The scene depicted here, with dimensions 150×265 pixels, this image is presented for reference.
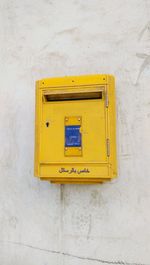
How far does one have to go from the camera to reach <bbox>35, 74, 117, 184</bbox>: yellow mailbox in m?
1.31

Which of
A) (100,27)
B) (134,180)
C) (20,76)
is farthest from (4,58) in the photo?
(134,180)

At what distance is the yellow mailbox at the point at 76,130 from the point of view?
1.31m

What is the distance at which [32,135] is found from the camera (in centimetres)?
163

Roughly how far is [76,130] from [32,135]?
1.24ft

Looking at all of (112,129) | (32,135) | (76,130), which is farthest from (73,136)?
(32,135)

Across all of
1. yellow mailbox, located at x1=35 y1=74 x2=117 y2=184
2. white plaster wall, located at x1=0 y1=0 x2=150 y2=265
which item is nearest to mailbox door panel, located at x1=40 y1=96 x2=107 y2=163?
yellow mailbox, located at x1=35 y1=74 x2=117 y2=184

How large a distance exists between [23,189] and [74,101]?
1.90ft

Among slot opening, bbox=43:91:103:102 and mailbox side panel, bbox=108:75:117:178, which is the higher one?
slot opening, bbox=43:91:103:102

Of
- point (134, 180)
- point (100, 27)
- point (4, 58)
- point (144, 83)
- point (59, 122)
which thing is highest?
point (100, 27)

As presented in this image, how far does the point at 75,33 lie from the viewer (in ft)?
5.37

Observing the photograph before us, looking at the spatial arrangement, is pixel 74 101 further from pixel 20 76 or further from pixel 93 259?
pixel 93 259

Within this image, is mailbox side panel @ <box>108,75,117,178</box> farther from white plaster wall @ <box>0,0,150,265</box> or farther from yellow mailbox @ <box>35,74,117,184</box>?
white plaster wall @ <box>0,0,150,265</box>

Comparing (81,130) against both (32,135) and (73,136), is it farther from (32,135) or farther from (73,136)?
(32,135)

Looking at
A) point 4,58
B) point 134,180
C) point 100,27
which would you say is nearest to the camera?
point 134,180
